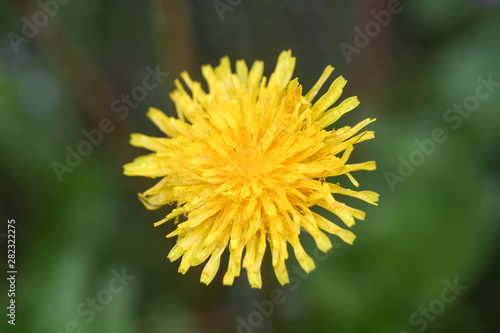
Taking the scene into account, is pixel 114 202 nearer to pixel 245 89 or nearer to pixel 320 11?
pixel 245 89

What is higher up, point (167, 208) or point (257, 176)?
point (167, 208)

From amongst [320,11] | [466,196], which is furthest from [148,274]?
[320,11]

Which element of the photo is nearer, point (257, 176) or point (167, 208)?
point (257, 176)

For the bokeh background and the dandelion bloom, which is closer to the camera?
the dandelion bloom
